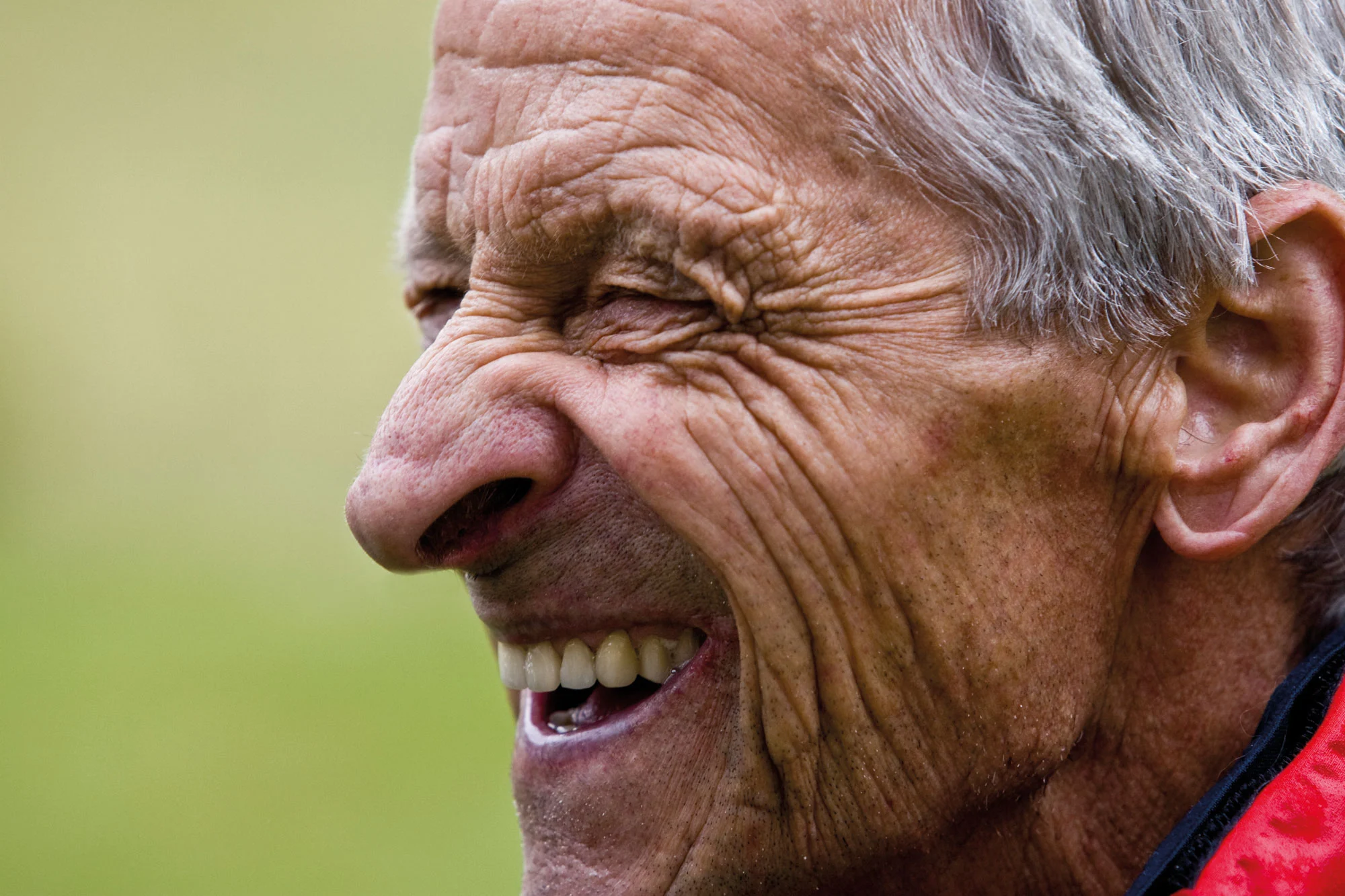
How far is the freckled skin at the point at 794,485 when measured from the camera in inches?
73.2

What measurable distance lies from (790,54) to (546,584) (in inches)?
33.1

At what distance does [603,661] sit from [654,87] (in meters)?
0.85

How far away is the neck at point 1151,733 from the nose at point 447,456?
0.84 m

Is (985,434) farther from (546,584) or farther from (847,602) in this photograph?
(546,584)

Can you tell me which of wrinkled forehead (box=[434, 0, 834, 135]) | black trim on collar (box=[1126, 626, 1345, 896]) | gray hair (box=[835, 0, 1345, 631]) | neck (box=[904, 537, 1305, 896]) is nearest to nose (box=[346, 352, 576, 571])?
wrinkled forehead (box=[434, 0, 834, 135])

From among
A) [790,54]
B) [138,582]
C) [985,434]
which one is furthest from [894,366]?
[138,582]

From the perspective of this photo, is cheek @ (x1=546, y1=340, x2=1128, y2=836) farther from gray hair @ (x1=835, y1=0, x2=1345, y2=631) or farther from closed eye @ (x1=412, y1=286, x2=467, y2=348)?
closed eye @ (x1=412, y1=286, x2=467, y2=348)

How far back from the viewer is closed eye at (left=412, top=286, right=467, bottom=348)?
2438 mm

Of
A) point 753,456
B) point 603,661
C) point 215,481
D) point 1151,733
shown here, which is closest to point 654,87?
point 753,456

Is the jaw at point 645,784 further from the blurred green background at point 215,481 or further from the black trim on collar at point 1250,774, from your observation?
the blurred green background at point 215,481

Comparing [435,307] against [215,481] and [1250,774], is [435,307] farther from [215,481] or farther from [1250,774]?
Answer: [215,481]

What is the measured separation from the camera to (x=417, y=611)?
975cm

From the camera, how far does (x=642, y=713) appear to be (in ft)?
6.75

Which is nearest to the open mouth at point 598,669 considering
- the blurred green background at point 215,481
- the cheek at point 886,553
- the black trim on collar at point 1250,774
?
the cheek at point 886,553
